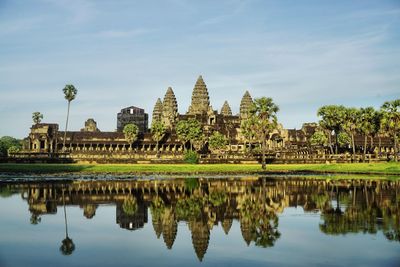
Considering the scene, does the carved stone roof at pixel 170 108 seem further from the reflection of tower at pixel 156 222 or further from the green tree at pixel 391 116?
the reflection of tower at pixel 156 222

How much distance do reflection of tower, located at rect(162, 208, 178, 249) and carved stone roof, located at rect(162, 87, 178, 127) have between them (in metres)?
133

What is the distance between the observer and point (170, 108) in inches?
6545

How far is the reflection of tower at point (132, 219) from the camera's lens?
2453 cm

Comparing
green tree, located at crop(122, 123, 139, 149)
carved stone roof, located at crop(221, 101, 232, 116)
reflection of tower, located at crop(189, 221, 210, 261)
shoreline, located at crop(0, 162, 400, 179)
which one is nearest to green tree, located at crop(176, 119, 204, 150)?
green tree, located at crop(122, 123, 139, 149)

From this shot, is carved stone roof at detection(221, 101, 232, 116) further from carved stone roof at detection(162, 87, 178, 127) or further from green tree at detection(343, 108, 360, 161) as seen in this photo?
green tree at detection(343, 108, 360, 161)

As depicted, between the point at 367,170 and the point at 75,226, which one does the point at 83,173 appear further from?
the point at 75,226

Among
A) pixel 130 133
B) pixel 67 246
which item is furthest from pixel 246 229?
pixel 130 133

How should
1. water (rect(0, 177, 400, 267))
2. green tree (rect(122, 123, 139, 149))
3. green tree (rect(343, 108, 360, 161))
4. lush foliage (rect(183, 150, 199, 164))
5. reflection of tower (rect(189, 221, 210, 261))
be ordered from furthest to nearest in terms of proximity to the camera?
green tree (rect(122, 123, 139, 149)), green tree (rect(343, 108, 360, 161)), lush foliage (rect(183, 150, 199, 164)), reflection of tower (rect(189, 221, 210, 261)), water (rect(0, 177, 400, 267))

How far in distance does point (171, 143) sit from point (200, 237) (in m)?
114

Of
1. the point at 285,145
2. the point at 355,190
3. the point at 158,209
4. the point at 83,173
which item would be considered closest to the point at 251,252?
the point at 158,209

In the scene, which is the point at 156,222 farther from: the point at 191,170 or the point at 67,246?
the point at 191,170

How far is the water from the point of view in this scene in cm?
1762

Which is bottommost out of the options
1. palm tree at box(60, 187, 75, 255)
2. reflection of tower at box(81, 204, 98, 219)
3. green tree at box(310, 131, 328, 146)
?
palm tree at box(60, 187, 75, 255)

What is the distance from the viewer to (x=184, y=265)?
658 inches
